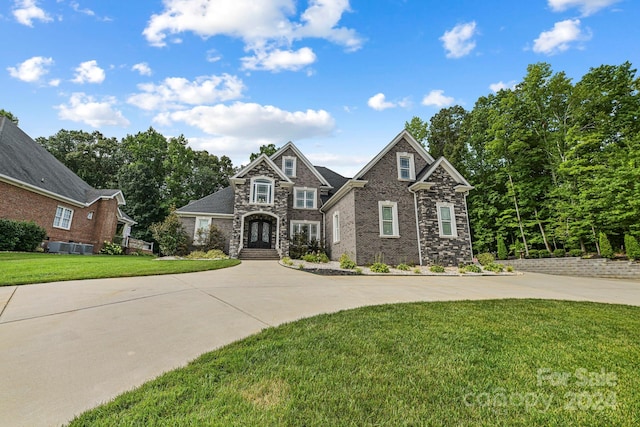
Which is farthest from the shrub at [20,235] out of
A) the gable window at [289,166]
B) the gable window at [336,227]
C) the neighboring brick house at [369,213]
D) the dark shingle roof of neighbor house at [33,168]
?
the gable window at [336,227]

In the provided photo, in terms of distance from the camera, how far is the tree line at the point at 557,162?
1474 centimetres

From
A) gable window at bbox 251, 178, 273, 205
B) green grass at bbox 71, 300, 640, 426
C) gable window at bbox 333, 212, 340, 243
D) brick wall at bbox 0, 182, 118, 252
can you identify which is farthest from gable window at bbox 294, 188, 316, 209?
green grass at bbox 71, 300, 640, 426

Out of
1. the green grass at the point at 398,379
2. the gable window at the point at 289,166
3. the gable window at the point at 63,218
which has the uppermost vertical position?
the gable window at the point at 289,166

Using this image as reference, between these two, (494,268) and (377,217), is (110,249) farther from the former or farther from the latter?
(494,268)

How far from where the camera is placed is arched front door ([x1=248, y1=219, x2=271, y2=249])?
1855 centimetres

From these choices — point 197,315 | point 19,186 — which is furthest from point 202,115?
point 197,315

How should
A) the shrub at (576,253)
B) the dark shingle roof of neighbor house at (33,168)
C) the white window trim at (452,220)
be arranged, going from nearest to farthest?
the white window trim at (452,220), the dark shingle roof of neighbor house at (33,168), the shrub at (576,253)

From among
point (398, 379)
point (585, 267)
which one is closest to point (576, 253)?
point (585, 267)

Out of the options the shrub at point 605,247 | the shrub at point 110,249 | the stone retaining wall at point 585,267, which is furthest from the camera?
the shrub at point 110,249

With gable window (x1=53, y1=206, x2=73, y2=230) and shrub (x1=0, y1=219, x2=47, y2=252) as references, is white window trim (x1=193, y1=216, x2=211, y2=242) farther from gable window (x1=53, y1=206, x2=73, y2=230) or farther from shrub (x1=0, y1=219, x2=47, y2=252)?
gable window (x1=53, y1=206, x2=73, y2=230)

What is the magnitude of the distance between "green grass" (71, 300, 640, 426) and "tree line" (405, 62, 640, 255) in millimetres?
15634

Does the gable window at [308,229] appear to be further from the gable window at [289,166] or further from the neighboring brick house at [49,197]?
the neighboring brick house at [49,197]

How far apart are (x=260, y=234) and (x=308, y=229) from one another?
131 inches

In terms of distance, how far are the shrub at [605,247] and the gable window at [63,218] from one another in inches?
1238
